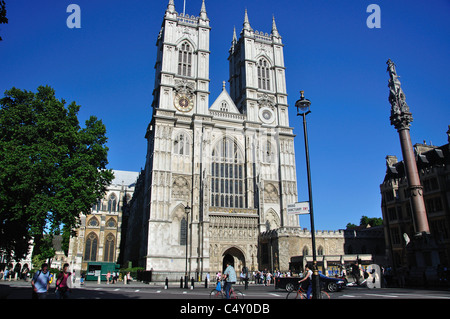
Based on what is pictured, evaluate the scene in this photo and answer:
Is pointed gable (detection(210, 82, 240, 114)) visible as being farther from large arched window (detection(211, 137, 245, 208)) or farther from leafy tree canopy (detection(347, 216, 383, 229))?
leafy tree canopy (detection(347, 216, 383, 229))

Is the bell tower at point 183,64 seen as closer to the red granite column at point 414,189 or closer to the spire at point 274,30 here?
the spire at point 274,30

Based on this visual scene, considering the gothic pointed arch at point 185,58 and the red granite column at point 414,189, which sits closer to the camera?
the red granite column at point 414,189

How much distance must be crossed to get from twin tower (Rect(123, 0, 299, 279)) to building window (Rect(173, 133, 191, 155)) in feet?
0.44

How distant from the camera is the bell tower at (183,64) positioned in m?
45.1

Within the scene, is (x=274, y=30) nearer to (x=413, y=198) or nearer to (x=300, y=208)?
(x=413, y=198)

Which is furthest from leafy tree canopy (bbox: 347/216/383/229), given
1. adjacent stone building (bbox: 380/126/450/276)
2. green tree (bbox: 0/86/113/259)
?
green tree (bbox: 0/86/113/259)

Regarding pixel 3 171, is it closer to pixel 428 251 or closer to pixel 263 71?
pixel 428 251

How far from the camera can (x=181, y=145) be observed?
1719 inches

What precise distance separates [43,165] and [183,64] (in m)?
28.2

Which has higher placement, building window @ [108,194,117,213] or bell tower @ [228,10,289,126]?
bell tower @ [228,10,289,126]

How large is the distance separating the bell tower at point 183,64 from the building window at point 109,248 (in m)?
32.5

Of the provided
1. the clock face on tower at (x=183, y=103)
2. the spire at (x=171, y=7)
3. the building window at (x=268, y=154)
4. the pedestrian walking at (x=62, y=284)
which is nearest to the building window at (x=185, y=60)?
the clock face on tower at (x=183, y=103)

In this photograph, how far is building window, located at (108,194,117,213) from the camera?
71.1 metres

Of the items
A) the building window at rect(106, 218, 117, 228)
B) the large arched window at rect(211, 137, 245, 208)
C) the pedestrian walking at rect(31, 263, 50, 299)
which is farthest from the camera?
the building window at rect(106, 218, 117, 228)
